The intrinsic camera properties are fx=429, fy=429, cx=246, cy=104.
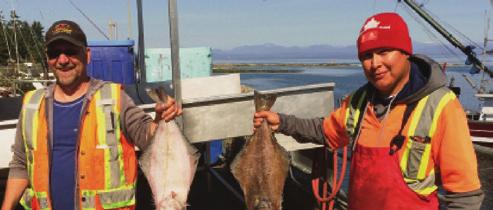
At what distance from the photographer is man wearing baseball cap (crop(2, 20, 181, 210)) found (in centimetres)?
309

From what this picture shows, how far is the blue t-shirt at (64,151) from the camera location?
10.2ft

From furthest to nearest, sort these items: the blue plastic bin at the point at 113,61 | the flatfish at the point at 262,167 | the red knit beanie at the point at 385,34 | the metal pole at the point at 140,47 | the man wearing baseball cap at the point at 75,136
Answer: the blue plastic bin at the point at 113,61 → the metal pole at the point at 140,47 → the flatfish at the point at 262,167 → the man wearing baseball cap at the point at 75,136 → the red knit beanie at the point at 385,34

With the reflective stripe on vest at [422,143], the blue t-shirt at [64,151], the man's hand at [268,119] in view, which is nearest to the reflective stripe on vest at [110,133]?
the blue t-shirt at [64,151]

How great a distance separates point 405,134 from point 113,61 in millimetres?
6376

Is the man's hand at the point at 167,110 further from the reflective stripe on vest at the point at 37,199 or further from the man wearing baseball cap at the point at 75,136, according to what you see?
the reflective stripe on vest at the point at 37,199

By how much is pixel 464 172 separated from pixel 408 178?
1.15 ft

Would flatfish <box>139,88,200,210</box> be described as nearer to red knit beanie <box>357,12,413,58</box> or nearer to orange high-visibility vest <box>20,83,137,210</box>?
orange high-visibility vest <box>20,83,137,210</box>

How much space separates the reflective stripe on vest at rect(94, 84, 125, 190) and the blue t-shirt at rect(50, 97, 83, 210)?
152 millimetres

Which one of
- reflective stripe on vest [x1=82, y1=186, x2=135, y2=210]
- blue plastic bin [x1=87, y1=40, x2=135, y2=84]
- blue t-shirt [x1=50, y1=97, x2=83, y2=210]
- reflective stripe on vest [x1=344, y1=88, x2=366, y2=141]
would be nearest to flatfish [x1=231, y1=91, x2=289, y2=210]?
reflective stripe on vest [x1=344, y1=88, x2=366, y2=141]

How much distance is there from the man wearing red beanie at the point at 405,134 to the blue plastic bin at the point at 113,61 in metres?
5.84

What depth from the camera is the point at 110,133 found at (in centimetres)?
316

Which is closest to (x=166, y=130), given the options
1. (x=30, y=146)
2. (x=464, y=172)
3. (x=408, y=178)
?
(x=30, y=146)

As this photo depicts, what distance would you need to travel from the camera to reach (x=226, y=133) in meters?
4.80

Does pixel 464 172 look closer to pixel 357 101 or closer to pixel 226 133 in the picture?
pixel 357 101
